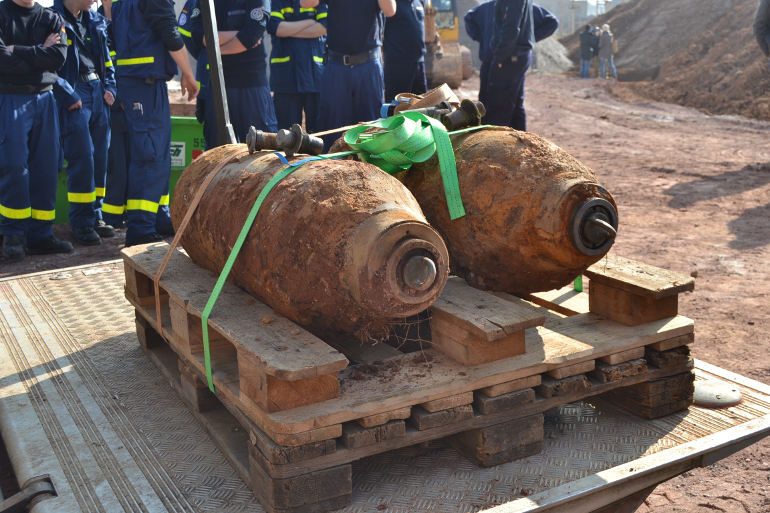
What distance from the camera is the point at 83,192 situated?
6992 mm

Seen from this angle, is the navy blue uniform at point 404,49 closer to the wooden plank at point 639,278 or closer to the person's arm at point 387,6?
the person's arm at point 387,6

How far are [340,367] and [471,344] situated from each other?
52cm

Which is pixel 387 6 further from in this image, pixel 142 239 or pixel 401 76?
pixel 142 239

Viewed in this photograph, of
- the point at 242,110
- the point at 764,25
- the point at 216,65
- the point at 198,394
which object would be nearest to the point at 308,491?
the point at 198,394

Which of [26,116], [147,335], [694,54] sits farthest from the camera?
[694,54]

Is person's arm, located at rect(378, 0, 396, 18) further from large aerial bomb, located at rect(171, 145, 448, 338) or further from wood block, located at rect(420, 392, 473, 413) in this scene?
wood block, located at rect(420, 392, 473, 413)

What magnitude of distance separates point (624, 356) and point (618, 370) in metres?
0.06

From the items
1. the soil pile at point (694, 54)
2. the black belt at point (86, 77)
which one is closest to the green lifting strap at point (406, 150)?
the black belt at point (86, 77)

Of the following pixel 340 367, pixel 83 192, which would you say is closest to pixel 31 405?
pixel 340 367

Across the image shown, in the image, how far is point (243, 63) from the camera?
6.37 metres

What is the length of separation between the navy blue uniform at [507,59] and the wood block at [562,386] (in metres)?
5.68

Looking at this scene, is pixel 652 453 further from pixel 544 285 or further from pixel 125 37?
pixel 125 37

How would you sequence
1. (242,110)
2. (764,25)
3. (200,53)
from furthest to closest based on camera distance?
Answer: 1. (764,25)
2. (200,53)
3. (242,110)

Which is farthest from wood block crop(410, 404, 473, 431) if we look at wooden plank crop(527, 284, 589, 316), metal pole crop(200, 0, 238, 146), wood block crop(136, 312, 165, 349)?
metal pole crop(200, 0, 238, 146)
